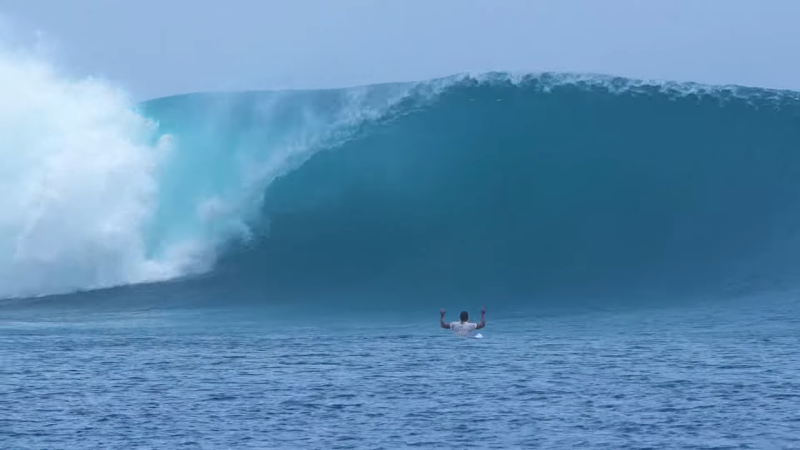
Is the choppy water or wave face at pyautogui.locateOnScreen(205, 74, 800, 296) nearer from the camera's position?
the choppy water

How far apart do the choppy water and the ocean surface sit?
0.05m

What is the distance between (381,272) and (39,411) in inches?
429

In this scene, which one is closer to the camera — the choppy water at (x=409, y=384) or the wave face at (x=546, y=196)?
the choppy water at (x=409, y=384)

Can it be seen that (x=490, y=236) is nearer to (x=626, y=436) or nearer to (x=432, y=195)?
(x=432, y=195)

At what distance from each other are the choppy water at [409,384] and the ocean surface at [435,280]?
0.05m

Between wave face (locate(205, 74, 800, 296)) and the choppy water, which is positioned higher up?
wave face (locate(205, 74, 800, 296))

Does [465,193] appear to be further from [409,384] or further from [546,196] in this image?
[409,384]

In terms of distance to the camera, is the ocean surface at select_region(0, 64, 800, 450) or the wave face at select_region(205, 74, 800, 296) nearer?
the ocean surface at select_region(0, 64, 800, 450)

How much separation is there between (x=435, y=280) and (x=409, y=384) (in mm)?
9053

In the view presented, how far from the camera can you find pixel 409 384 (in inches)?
512

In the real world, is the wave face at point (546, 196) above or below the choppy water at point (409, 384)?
above

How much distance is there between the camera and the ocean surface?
11.7 metres

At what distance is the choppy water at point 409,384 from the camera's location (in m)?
10.9

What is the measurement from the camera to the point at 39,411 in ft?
39.3
